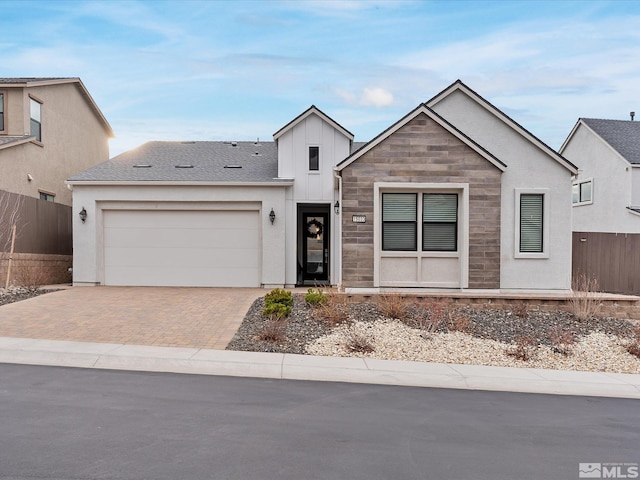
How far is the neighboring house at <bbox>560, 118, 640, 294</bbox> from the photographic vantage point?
52.1ft

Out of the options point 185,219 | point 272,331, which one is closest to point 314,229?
point 185,219

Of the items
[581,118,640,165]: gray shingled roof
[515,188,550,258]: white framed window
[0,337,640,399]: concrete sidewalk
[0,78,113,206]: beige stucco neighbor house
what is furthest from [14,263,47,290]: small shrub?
[581,118,640,165]: gray shingled roof

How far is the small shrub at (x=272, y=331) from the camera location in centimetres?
967

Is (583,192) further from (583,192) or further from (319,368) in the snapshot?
(319,368)

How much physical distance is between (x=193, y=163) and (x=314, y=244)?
214 inches

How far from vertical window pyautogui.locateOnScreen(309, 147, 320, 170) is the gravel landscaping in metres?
5.95

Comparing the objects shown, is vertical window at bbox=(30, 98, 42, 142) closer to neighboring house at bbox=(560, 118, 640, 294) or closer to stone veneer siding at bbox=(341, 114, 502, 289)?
stone veneer siding at bbox=(341, 114, 502, 289)

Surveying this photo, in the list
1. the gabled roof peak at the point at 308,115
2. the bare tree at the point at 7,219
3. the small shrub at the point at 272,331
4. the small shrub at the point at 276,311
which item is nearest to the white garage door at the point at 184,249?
the bare tree at the point at 7,219

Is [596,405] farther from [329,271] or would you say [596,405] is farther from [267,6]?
[267,6]

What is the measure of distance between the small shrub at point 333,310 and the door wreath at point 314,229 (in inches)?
229

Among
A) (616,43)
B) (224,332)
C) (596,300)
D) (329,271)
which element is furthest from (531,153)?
(224,332)

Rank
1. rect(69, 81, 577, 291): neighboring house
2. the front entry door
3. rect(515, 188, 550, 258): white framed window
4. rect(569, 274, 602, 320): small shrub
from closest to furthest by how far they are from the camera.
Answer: rect(569, 274, 602, 320): small shrub
rect(69, 81, 577, 291): neighboring house
rect(515, 188, 550, 258): white framed window
the front entry door

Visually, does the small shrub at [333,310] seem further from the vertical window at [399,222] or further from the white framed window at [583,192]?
the white framed window at [583,192]

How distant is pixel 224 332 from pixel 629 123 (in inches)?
1009
